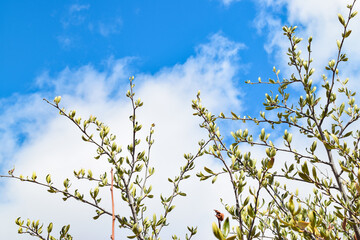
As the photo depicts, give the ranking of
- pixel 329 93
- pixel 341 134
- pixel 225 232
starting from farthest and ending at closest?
pixel 341 134, pixel 329 93, pixel 225 232

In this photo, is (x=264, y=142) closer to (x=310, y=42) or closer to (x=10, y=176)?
(x=310, y=42)

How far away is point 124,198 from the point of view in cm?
319

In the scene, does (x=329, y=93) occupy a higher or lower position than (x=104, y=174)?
higher

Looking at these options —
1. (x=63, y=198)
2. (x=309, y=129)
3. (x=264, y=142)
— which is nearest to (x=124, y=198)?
(x=63, y=198)

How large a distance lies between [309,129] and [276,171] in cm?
98

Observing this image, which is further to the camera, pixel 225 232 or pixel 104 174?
pixel 104 174

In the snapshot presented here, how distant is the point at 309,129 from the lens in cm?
413

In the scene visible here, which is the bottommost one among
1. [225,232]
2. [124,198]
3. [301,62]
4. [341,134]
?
[225,232]

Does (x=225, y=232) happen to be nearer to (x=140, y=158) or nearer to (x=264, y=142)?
(x=140, y=158)

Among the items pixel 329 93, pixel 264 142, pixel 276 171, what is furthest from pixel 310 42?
pixel 276 171

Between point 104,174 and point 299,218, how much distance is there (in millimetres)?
2393

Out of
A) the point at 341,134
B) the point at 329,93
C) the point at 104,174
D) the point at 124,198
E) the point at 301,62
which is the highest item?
the point at 301,62

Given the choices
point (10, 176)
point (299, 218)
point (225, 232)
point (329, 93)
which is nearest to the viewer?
point (225, 232)

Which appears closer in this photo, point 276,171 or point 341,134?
point 276,171
